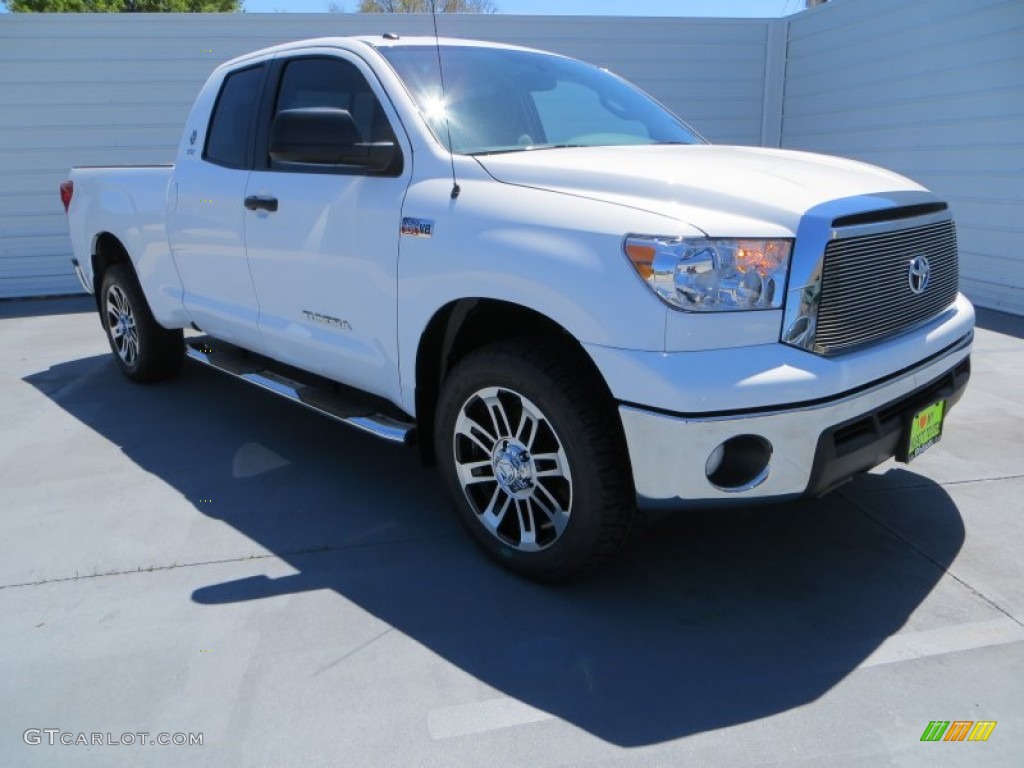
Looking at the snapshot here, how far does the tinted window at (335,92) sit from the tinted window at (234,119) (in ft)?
0.85

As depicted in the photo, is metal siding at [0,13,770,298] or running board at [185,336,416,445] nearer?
running board at [185,336,416,445]

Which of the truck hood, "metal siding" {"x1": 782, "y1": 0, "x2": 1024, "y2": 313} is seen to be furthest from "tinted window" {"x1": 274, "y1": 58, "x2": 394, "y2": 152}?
"metal siding" {"x1": 782, "y1": 0, "x2": 1024, "y2": 313}

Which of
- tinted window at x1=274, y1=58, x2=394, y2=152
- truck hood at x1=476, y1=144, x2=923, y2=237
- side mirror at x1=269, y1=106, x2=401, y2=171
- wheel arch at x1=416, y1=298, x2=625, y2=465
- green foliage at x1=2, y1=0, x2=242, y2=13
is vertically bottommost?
wheel arch at x1=416, y1=298, x2=625, y2=465

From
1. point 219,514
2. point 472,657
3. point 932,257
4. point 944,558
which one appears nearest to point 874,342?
point 932,257

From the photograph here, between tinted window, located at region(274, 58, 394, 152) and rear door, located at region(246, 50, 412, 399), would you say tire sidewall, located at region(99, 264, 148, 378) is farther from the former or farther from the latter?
tinted window, located at region(274, 58, 394, 152)

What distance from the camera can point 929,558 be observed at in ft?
10.3

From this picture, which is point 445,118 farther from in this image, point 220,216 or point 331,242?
point 220,216

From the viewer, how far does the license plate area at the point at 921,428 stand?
275 centimetres

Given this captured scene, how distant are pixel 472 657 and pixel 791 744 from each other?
38.6 inches

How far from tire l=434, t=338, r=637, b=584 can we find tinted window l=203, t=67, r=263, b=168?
6.59 ft

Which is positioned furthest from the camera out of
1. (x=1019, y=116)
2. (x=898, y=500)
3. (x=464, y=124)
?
(x=1019, y=116)

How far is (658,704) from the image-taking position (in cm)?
237

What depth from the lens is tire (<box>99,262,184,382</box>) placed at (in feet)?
17.7

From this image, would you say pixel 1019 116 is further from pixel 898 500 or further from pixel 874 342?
pixel 874 342
